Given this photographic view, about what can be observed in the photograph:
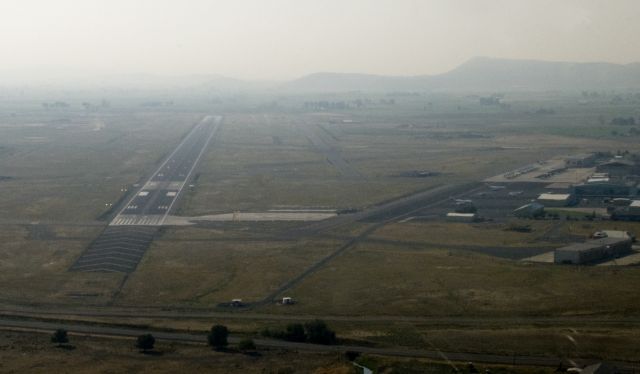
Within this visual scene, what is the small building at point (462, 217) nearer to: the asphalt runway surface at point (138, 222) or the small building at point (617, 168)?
the asphalt runway surface at point (138, 222)

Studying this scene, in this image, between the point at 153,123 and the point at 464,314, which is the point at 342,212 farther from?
the point at 153,123

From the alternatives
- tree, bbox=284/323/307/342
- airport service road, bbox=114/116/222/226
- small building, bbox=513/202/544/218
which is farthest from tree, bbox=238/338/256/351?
small building, bbox=513/202/544/218

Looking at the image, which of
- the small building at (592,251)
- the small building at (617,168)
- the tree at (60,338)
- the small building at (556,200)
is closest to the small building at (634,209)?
the small building at (556,200)

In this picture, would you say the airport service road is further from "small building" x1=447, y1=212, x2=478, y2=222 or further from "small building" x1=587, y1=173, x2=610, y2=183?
"small building" x1=587, y1=173, x2=610, y2=183

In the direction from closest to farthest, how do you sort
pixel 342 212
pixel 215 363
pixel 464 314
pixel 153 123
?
pixel 215 363, pixel 464 314, pixel 342 212, pixel 153 123

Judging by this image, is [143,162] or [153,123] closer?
[143,162]

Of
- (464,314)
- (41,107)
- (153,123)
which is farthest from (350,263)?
(41,107)

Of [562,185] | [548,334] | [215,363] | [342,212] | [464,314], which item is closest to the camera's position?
[215,363]

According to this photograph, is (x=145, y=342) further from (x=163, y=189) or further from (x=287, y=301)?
(x=163, y=189)
